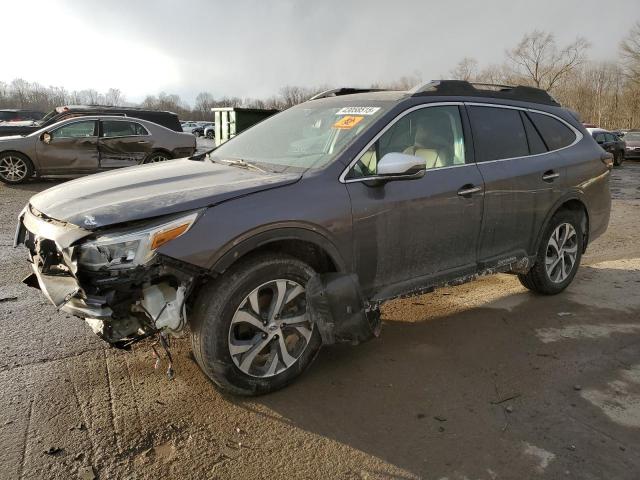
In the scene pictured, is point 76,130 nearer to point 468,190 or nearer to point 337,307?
point 468,190

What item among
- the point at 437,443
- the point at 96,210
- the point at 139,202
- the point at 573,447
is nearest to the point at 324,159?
the point at 139,202

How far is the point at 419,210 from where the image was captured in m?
3.43

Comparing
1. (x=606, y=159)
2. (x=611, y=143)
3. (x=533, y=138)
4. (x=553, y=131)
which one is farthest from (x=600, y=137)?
(x=533, y=138)

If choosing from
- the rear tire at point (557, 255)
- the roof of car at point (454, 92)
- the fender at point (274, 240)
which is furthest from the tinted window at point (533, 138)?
the fender at point (274, 240)

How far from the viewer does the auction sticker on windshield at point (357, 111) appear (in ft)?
11.6

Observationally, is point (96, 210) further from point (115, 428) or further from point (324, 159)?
point (324, 159)

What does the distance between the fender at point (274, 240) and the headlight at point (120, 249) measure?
1.09ft

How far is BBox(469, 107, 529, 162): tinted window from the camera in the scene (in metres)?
3.97

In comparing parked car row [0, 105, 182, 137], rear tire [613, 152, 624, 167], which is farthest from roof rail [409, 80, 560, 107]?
rear tire [613, 152, 624, 167]

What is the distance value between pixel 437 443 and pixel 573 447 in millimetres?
720

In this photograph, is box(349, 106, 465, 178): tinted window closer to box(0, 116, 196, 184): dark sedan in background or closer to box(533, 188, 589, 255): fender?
box(533, 188, 589, 255): fender

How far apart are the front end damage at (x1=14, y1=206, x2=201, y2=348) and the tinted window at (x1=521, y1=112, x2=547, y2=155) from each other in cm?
324

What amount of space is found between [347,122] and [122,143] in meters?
9.64

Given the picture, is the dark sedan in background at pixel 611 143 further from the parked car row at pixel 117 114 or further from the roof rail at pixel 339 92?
the roof rail at pixel 339 92
